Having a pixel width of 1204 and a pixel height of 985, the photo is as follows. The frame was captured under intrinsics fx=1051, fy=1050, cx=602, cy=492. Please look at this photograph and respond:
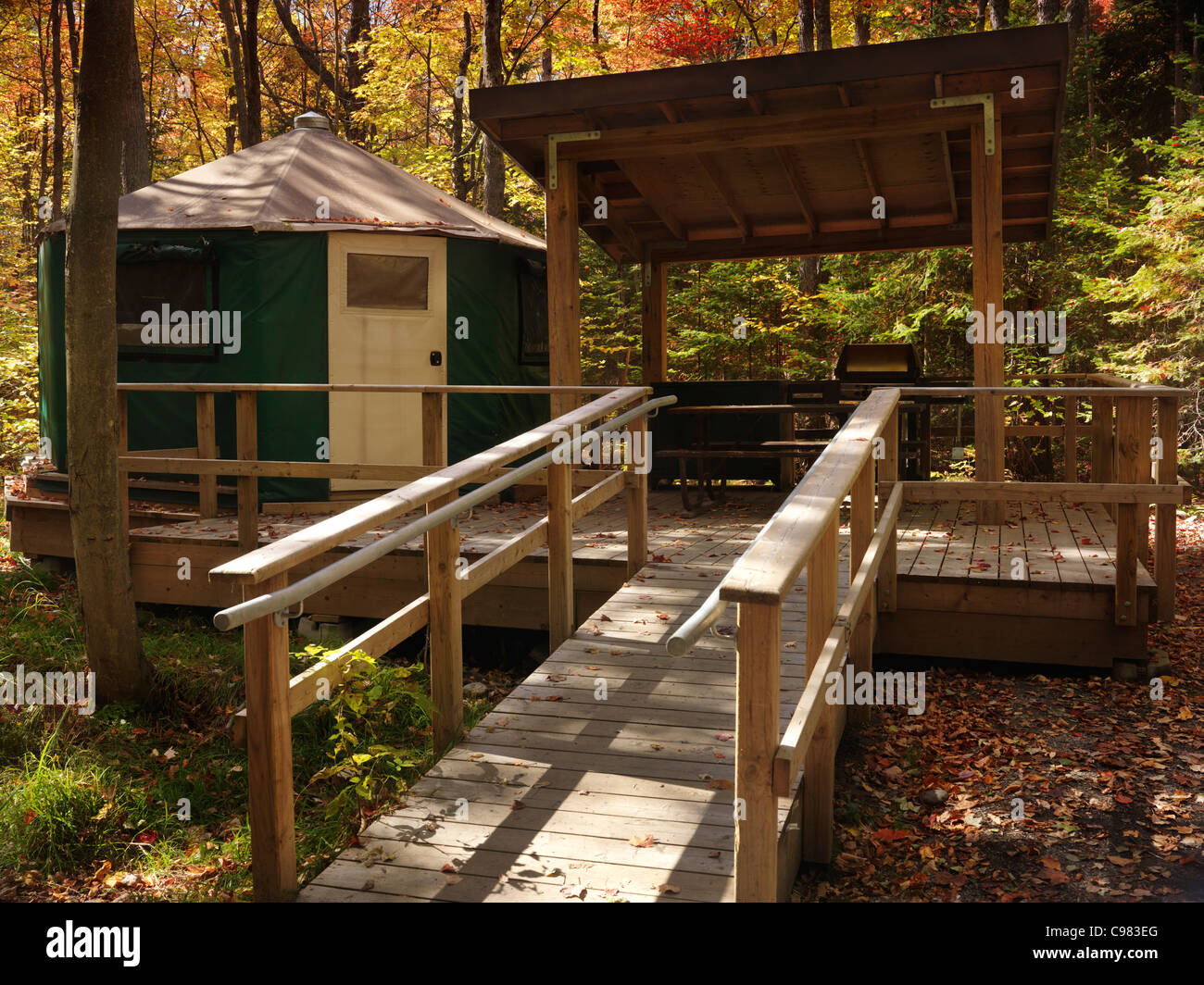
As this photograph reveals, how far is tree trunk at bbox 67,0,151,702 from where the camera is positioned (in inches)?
199

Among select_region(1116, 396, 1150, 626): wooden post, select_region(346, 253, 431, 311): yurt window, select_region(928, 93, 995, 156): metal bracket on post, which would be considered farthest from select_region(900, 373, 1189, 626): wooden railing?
select_region(346, 253, 431, 311): yurt window

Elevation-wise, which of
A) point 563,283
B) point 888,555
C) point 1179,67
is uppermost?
point 1179,67

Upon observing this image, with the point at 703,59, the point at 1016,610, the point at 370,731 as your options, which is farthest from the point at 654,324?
the point at 703,59

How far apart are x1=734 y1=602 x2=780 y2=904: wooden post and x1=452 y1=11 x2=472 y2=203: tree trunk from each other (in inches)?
596

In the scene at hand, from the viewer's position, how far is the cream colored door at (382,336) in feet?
27.7

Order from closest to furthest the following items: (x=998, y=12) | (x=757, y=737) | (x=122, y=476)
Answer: (x=757, y=737), (x=122, y=476), (x=998, y=12)

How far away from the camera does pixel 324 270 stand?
8.33 m

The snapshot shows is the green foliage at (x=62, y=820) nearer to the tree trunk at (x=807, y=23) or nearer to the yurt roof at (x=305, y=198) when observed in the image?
the yurt roof at (x=305, y=198)

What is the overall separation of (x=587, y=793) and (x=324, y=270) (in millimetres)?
6016

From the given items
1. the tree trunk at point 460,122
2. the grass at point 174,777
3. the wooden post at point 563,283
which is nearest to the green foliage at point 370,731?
the grass at point 174,777

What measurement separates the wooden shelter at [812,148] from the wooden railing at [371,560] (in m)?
2.14

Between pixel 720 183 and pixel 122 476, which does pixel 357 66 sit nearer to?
pixel 720 183

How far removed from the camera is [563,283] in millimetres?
7906

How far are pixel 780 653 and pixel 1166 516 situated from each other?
11.5 feet
